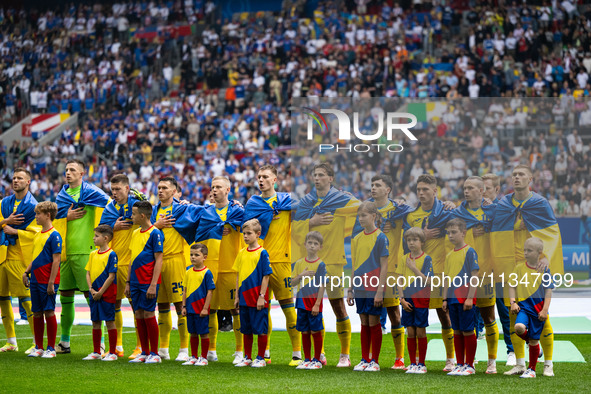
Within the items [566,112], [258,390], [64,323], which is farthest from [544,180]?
[64,323]

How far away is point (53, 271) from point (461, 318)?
4765 mm

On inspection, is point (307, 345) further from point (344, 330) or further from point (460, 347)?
point (460, 347)

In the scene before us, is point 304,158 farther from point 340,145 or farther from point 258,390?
point 258,390

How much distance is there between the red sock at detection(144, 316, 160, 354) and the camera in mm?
9469

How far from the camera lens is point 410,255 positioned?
9031 millimetres

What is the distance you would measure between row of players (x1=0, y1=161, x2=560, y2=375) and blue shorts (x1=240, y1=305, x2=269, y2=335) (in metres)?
0.49

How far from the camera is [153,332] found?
31.3ft

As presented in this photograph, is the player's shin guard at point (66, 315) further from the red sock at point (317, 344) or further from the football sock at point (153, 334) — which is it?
the red sock at point (317, 344)

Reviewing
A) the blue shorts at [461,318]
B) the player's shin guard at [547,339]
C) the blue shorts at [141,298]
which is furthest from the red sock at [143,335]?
the player's shin guard at [547,339]

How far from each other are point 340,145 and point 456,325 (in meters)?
2.33

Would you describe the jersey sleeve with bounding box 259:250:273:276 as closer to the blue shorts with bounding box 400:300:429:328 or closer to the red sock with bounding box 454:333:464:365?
the blue shorts with bounding box 400:300:429:328

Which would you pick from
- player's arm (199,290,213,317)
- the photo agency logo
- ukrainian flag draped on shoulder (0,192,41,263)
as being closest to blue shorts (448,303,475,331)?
the photo agency logo

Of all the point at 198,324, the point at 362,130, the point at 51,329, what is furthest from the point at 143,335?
the point at 362,130

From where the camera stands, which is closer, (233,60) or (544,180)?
(544,180)
